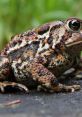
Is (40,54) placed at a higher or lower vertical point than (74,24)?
lower

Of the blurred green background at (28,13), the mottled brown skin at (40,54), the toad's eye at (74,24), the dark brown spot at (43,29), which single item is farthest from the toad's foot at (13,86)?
the blurred green background at (28,13)

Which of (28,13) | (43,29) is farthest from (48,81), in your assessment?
(28,13)

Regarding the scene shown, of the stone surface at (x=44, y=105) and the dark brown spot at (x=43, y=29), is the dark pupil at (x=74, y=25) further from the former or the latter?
the stone surface at (x=44, y=105)

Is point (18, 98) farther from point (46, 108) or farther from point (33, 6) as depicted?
point (33, 6)

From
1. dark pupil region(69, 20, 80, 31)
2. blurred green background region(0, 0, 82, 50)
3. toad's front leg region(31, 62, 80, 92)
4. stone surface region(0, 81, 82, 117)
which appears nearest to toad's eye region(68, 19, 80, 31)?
dark pupil region(69, 20, 80, 31)

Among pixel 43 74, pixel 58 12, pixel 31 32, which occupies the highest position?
pixel 58 12

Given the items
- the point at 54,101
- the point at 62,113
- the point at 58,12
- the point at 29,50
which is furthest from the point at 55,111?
the point at 58,12

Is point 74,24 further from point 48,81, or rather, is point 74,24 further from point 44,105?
point 44,105
